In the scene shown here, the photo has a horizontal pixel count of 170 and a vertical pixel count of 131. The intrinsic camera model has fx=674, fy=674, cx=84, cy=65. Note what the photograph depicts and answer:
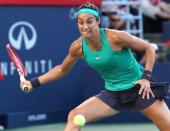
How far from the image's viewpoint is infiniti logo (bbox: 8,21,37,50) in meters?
9.67

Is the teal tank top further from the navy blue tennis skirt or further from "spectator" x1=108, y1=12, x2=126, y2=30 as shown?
"spectator" x1=108, y1=12, x2=126, y2=30

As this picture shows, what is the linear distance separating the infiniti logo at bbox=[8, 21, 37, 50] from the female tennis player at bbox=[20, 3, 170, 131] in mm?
3228

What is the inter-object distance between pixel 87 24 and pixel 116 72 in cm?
58

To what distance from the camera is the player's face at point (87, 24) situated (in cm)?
608

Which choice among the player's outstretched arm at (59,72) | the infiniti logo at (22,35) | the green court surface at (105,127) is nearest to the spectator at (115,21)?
the infiniti logo at (22,35)

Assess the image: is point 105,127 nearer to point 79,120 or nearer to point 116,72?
point 116,72

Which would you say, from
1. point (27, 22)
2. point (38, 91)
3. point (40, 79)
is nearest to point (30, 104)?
point (38, 91)

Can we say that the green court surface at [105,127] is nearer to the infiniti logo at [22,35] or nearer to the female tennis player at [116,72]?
the infiniti logo at [22,35]

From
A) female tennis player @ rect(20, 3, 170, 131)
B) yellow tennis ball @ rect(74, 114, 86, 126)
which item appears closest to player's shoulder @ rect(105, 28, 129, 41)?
female tennis player @ rect(20, 3, 170, 131)

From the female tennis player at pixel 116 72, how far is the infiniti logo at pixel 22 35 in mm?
3228

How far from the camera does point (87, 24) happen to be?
610 cm

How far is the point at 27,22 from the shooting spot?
9.84 m

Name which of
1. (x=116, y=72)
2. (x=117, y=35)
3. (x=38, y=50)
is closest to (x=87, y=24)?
(x=117, y=35)

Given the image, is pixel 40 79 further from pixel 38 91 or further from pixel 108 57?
pixel 38 91
